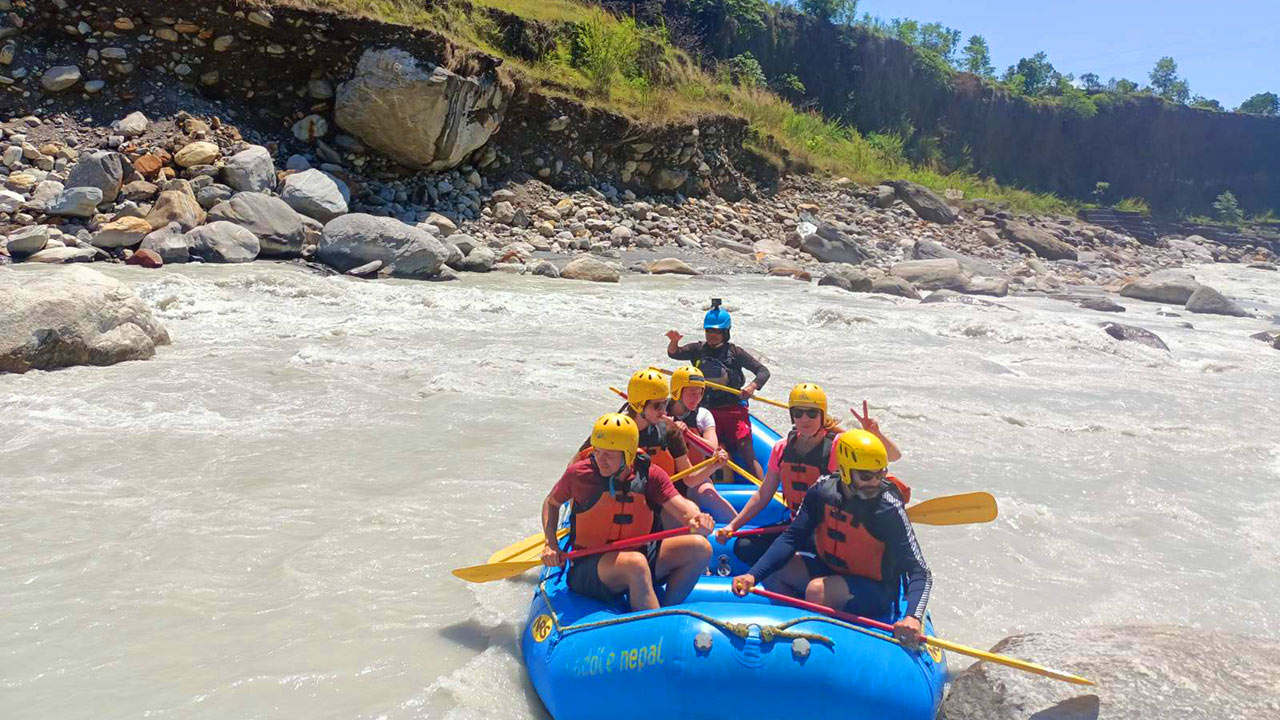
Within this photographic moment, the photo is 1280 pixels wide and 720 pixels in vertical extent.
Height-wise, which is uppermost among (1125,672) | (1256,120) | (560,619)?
(1256,120)

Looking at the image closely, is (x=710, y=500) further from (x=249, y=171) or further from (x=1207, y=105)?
(x=1207, y=105)

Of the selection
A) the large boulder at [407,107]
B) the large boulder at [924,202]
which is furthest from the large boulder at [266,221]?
the large boulder at [924,202]

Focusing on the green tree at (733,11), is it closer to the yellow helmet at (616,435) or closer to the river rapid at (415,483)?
the river rapid at (415,483)

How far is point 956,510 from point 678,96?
→ 16522 mm

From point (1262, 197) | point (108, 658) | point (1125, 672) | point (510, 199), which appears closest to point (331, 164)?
point (510, 199)

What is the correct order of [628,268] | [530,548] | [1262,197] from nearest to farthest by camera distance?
1. [530,548]
2. [628,268]
3. [1262,197]

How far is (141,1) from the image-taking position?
11.6 metres

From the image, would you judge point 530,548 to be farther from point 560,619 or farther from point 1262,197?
point 1262,197

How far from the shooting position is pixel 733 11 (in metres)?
26.2

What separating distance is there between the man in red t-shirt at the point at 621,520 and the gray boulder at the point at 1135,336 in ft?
28.3

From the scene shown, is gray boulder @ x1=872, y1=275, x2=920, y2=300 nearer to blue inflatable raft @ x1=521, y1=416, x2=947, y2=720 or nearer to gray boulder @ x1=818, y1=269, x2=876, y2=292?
gray boulder @ x1=818, y1=269, x2=876, y2=292

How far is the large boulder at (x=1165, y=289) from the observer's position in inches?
586

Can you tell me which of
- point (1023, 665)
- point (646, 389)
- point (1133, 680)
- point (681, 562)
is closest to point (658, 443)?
point (646, 389)

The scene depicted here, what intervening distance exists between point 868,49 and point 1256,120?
2111cm
